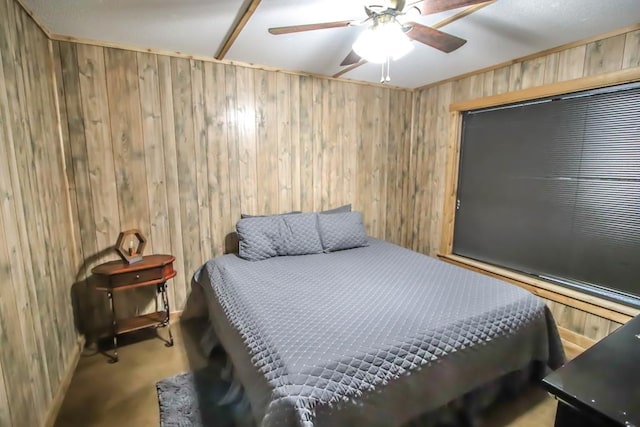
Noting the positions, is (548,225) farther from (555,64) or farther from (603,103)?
(555,64)

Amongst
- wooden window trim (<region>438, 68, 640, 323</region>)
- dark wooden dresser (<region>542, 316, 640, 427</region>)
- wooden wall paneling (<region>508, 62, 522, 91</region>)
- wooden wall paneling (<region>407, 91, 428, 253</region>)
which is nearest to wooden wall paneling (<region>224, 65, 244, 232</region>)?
wooden wall paneling (<region>407, 91, 428, 253</region>)

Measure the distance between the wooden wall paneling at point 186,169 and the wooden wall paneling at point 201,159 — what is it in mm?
26

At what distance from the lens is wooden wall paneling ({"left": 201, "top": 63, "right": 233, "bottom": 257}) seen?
2.61 meters

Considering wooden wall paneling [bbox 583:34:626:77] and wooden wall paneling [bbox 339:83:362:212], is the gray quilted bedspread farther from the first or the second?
wooden wall paneling [bbox 583:34:626:77]

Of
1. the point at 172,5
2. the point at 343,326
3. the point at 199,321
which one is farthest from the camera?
the point at 199,321

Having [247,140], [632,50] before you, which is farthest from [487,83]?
[247,140]

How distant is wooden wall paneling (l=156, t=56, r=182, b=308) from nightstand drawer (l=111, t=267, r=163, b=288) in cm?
39

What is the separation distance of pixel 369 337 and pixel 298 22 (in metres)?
1.89

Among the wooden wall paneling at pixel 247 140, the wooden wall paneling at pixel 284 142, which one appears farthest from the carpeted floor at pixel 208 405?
the wooden wall paneling at pixel 284 142

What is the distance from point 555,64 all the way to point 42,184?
3.62 metres

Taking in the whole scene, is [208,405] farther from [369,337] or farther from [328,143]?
[328,143]

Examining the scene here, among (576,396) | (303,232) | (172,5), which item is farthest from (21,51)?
(576,396)

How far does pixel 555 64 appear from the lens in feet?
7.67

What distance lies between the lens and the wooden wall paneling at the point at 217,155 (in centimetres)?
261
